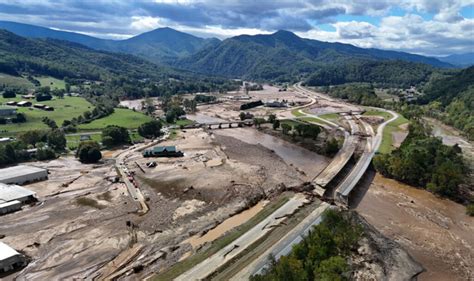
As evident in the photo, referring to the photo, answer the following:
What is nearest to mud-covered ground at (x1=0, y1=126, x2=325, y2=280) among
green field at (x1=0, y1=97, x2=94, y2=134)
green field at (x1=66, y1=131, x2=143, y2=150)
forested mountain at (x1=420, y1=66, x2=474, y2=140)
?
green field at (x1=66, y1=131, x2=143, y2=150)

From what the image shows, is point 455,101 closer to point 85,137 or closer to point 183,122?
point 183,122

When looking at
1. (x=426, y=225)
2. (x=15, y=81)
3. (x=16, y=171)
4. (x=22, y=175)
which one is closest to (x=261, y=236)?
(x=426, y=225)

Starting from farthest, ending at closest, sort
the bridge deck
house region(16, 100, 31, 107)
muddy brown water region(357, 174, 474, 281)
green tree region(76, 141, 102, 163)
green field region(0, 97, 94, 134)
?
house region(16, 100, 31, 107) < green field region(0, 97, 94, 134) < green tree region(76, 141, 102, 163) < the bridge deck < muddy brown water region(357, 174, 474, 281)

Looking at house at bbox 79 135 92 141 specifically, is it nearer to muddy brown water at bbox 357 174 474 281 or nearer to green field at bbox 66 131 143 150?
green field at bbox 66 131 143 150

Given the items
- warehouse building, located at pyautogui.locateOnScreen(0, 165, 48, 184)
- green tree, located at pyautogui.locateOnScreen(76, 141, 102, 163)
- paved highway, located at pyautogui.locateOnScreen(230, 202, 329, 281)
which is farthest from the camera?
green tree, located at pyautogui.locateOnScreen(76, 141, 102, 163)

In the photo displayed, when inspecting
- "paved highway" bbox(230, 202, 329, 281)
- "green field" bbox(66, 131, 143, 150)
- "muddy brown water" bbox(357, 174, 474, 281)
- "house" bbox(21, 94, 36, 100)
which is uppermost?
"paved highway" bbox(230, 202, 329, 281)

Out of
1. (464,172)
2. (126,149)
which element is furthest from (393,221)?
(126,149)

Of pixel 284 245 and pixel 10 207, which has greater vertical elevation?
pixel 284 245

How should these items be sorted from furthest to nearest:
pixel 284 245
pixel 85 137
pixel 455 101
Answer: pixel 455 101 → pixel 85 137 → pixel 284 245
